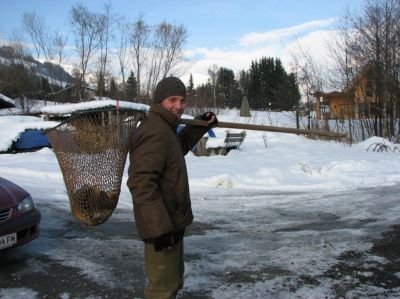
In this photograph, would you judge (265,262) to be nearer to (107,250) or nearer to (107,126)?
(107,250)

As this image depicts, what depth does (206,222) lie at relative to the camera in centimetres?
714

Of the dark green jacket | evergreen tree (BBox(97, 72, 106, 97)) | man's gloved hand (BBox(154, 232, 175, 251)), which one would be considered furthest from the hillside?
man's gloved hand (BBox(154, 232, 175, 251))

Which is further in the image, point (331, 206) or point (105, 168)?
point (331, 206)

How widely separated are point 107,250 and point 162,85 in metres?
3.00

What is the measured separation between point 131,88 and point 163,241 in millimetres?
42510

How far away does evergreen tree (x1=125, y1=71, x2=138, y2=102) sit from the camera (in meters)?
43.1

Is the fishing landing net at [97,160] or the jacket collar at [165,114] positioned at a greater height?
the jacket collar at [165,114]

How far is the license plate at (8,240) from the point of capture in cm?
497

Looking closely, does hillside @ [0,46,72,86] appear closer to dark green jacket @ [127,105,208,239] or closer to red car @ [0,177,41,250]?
red car @ [0,177,41,250]

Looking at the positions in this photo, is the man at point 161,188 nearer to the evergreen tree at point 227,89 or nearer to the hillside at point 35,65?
the hillside at point 35,65

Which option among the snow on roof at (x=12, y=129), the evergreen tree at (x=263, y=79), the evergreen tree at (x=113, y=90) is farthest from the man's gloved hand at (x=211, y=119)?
the evergreen tree at (x=263, y=79)

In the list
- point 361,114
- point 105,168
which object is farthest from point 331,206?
point 361,114

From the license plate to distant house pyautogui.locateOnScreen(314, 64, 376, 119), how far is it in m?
18.9

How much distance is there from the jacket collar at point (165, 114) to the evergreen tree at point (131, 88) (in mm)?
39240
